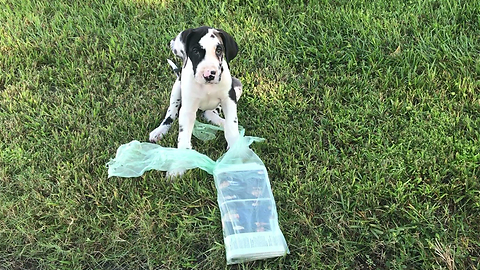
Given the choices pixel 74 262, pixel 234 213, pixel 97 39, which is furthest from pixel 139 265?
pixel 97 39

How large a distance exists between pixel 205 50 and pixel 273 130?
3.31 ft

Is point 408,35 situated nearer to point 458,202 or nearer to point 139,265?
point 458,202

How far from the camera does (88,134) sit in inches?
141

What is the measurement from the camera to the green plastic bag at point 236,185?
269cm

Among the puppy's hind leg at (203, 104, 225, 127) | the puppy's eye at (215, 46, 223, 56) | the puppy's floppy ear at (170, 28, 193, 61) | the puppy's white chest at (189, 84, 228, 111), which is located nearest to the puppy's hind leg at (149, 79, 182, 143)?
the puppy's hind leg at (203, 104, 225, 127)

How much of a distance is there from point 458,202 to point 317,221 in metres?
0.91

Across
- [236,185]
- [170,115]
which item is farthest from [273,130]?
[170,115]

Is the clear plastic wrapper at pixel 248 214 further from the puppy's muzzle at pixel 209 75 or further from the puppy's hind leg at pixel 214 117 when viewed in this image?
the puppy's muzzle at pixel 209 75

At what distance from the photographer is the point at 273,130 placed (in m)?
3.55

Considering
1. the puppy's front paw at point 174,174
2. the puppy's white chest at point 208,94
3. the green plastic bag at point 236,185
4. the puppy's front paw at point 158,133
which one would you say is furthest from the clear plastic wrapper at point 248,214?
the puppy's front paw at point 158,133

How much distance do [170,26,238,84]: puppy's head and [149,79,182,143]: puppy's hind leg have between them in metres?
0.60

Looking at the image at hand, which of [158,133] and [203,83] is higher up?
[203,83]

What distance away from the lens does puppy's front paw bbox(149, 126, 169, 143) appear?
11.3 feet

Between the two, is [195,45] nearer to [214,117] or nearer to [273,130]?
[214,117]
